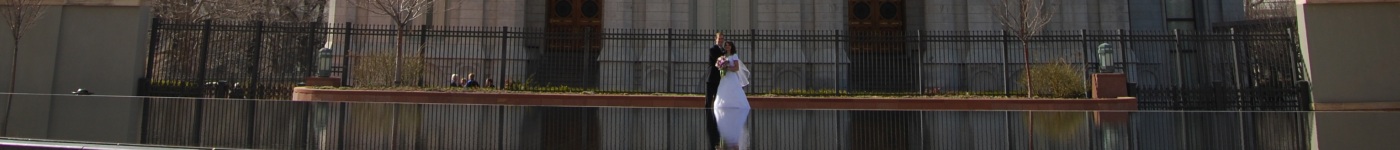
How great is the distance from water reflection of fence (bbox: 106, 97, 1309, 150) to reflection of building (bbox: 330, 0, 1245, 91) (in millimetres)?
12280

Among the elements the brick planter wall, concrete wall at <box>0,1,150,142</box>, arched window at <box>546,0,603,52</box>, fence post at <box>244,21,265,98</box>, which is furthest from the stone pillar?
concrete wall at <box>0,1,150,142</box>

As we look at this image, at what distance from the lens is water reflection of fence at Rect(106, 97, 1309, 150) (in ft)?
16.2

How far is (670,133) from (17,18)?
1154cm

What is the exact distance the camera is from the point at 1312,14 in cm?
1393

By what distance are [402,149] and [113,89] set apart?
1166cm

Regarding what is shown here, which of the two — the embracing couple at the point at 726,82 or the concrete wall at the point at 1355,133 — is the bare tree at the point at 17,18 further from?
the concrete wall at the point at 1355,133

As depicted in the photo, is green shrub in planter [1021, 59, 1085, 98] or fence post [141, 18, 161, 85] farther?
Answer: green shrub in planter [1021, 59, 1085, 98]

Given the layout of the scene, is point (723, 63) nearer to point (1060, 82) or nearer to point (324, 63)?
point (1060, 82)

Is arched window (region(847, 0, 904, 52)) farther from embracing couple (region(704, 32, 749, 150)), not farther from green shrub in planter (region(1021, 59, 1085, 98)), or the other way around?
embracing couple (region(704, 32, 749, 150))

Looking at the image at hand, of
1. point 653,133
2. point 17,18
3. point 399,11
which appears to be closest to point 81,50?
point 17,18

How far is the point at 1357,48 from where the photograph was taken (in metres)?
13.9

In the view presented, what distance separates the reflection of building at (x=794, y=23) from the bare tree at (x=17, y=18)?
8.14 m

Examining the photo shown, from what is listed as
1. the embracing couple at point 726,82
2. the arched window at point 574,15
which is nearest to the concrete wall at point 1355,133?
the embracing couple at point 726,82

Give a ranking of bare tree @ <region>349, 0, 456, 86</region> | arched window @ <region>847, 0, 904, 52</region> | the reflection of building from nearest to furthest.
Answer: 1. bare tree @ <region>349, 0, 456, 86</region>
2. the reflection of building
3. arched window @ <region>847, 0, 904, 52</region>
